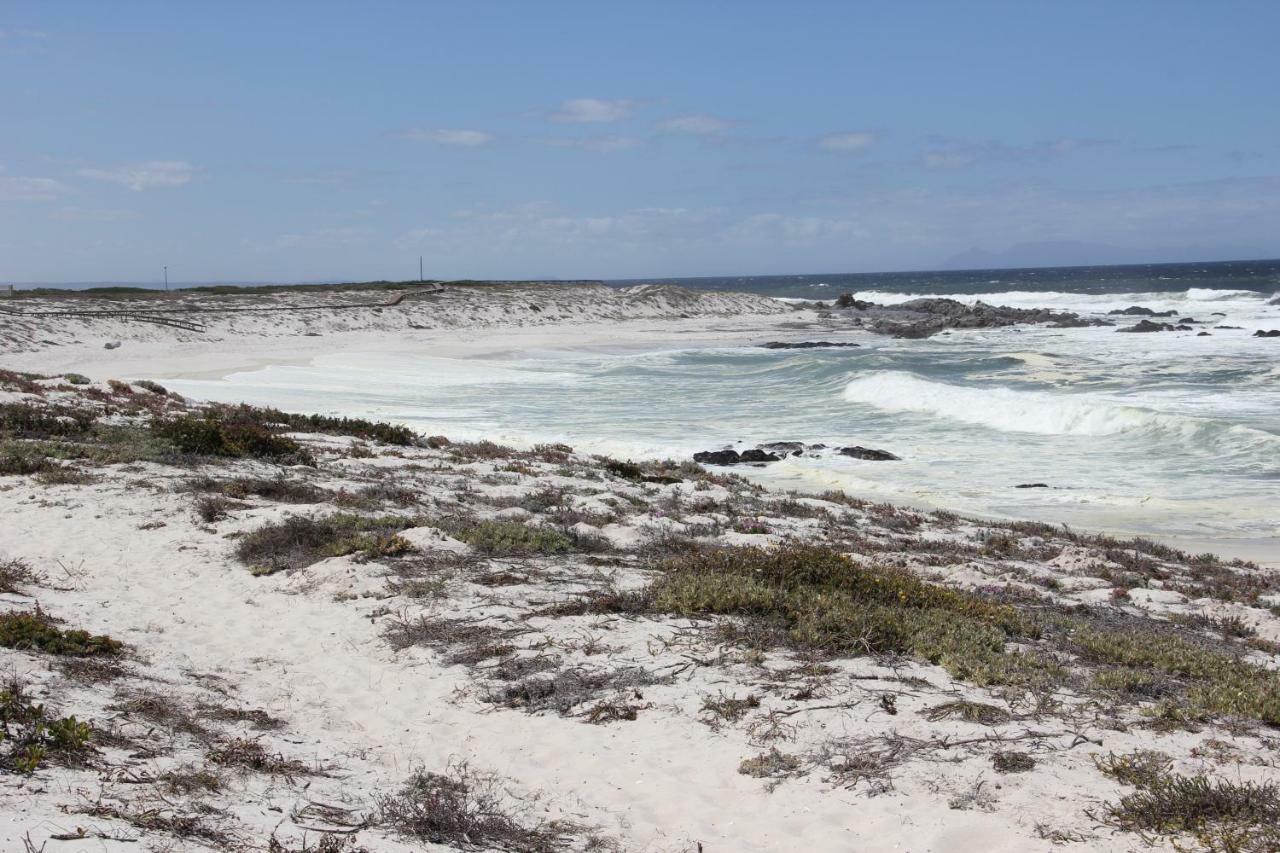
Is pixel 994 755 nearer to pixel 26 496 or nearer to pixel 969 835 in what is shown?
pixel 969 835

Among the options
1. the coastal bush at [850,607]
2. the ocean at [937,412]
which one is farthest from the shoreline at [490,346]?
the coastal bush at [850,607]

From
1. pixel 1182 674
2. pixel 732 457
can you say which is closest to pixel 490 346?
pixel 732 457

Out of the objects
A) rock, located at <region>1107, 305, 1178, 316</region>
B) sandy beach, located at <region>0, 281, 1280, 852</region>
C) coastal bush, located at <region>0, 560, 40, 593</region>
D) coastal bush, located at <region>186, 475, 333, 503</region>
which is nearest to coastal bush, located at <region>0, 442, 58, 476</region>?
sandy beach, located at <region>0, 281, 1280, 852</region>

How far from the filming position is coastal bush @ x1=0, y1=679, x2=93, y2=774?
4324mm

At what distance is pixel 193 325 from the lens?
4697 cm

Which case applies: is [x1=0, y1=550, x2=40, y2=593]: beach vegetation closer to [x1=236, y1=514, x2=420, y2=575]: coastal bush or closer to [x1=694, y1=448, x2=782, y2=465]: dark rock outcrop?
[x1=236, y1=514, x2=420, y2=575]: coastal bush

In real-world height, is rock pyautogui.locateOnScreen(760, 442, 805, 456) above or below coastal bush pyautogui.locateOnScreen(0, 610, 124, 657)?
below

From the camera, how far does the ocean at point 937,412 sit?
16672 millimetres

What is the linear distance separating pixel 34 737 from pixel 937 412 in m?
25.2

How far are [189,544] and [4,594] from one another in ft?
7.37

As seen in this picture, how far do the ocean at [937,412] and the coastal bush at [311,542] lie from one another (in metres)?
9.46

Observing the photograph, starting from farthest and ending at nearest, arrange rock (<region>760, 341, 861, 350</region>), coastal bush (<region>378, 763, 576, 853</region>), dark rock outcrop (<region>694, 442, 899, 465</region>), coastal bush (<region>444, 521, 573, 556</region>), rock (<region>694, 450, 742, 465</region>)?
1. rock (<region>760, 341, 861, 350</region>)
2. dark rock outcrop (<region>694, 442, 899, 465</region>)
3. rock (<region>694, 450, 742, 465</region>)
4. coastal bush (<region>444, 521, 573, 556</region>)
5. coastal bush (<region>378, 763, 576, 853</region>)

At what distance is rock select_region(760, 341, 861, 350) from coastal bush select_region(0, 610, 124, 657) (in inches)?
1809

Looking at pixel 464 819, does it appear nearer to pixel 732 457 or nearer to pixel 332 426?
pixel 332 426
